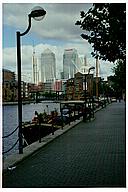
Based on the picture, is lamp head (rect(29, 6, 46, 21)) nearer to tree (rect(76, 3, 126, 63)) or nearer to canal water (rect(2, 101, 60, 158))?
tree (rect(76, 3, 126, 63))

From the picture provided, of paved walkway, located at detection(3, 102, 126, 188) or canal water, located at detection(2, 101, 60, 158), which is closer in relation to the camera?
paved walkway, located at detection(3, 102, 126, 188)

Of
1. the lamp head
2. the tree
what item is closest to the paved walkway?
the tree

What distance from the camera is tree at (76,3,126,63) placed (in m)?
4.39

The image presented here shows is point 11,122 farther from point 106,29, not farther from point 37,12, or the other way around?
point 106,29

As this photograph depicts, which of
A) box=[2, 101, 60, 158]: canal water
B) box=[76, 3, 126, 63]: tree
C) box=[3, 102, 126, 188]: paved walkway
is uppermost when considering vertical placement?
box=[76, 3, 126, 63]: tree

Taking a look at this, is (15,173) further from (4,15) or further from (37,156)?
(4,15)

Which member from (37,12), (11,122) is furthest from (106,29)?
(11,122)

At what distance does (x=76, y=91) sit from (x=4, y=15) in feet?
162

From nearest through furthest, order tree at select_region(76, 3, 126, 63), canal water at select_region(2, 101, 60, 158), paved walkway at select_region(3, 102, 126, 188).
→ tree at select_region(76, 3, 126, 63) < paved walkway at select_region(3, 102, 126, 188) < canal water at select_region(2, 101, 60, 158)

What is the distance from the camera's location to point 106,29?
4.96 m

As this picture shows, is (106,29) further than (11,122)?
No

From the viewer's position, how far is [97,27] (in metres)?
5.09

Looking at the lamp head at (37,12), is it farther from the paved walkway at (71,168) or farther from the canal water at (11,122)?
the paved walkway at (71,168)

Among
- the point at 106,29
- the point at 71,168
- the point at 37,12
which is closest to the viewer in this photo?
the point at 106,29
